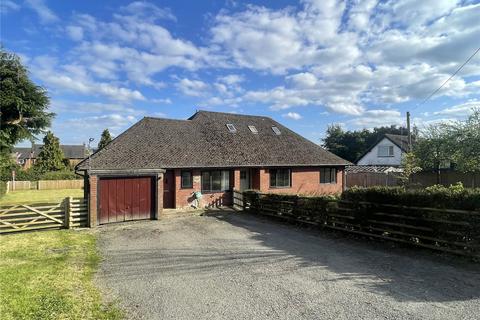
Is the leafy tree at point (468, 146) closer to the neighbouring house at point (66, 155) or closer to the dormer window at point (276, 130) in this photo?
the dormer window at point (276, 130)

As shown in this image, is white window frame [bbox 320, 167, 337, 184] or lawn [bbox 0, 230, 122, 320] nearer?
lawn [bbox 0, 230, 122, 320]

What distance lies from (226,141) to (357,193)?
1261 centimetres

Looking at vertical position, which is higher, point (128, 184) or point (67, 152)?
point (67, 152)

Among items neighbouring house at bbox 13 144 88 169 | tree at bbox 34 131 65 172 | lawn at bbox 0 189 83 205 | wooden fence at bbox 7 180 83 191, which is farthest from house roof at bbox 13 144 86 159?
lawn at bbox 0 189 83 205

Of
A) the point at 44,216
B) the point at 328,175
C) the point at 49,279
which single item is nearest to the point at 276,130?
the point at 328,175

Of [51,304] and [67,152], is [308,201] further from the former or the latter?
[67,152]

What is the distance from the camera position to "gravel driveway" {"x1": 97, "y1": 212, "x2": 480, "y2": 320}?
6301 mm

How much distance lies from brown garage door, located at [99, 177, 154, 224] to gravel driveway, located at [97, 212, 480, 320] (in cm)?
375

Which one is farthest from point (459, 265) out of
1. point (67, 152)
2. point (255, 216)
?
point (67, 152)

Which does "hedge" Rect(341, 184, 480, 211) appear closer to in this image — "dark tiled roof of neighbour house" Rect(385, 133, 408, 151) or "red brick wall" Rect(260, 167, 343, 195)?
"red brick wall" Rect(260, 167, 343, 195)

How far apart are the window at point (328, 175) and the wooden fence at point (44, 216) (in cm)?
1689

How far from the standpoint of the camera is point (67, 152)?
77812 mm

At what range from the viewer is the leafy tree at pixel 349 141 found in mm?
61562

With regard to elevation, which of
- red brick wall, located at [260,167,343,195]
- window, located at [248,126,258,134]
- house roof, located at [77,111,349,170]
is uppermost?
window, located at [248,126,258,134]
